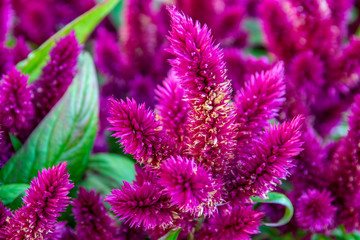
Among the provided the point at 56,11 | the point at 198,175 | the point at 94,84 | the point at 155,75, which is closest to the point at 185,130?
the point at 198,175

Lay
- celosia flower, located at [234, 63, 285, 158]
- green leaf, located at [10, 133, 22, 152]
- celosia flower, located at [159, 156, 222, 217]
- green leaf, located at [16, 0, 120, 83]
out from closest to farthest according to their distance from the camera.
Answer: celosia flower, located at [159, 156, 222, 217] → celosia flower, located at [234, 63, 285, 158] → green leaf, located at [10, 133, 22, 152] → green leaf, located at [16, 0, 120, 83]

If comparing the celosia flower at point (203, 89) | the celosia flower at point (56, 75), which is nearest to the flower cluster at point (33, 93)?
the celosia flower at point (56, 75)

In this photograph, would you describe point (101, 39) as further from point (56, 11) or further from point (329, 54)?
point (329, 54)

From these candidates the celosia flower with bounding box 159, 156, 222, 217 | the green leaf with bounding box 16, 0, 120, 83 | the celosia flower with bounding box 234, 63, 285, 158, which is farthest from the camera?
the green leaf with bounding box 16, 0, 120, 83

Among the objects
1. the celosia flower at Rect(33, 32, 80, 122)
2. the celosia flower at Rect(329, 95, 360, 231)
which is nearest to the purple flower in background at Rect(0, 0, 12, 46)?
the celosia flower at Rect(33, 32, 80, 122)

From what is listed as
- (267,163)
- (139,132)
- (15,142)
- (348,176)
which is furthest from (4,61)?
(348,176)

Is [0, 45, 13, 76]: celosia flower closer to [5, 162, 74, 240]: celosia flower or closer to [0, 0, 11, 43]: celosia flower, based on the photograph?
[0, 0, 11, 43]: celosia flower
